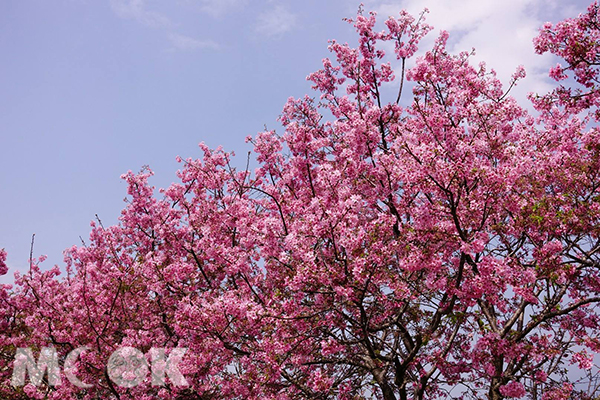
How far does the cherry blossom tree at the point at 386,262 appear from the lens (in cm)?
872

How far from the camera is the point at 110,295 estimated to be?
12930 millimetres

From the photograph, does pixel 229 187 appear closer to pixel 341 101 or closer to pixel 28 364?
pixel 341 101

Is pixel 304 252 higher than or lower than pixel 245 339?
higher

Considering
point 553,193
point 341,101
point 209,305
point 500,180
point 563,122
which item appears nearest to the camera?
point 500,180

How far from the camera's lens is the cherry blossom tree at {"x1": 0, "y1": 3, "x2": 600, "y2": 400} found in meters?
8.72

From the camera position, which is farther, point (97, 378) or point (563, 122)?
point (563, 122)

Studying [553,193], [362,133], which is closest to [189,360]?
[362,133]

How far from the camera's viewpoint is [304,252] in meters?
8.80

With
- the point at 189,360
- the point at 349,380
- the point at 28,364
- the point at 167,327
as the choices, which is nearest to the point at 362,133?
the point at 349,380

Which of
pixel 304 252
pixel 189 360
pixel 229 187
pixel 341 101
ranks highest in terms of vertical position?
pixel 341 101

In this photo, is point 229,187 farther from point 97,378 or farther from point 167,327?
point 97,378

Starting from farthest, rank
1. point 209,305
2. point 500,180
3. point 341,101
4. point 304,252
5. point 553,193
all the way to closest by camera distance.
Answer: point 341,101 < point 553,193 < point 209,305 < point 304,252 < point 500,180

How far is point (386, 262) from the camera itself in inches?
357

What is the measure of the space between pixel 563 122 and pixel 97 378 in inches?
527
